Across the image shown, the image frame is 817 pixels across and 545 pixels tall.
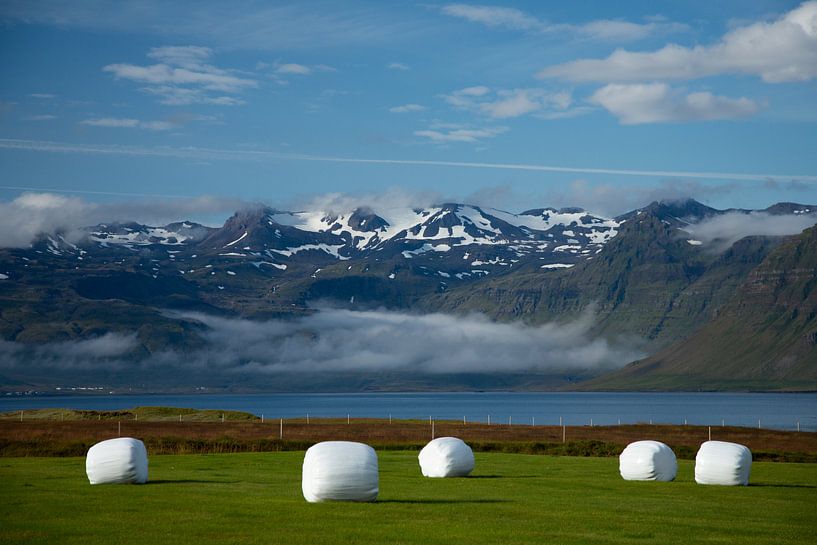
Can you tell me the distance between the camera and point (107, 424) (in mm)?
99312

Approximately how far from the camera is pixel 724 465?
43125 millimetres

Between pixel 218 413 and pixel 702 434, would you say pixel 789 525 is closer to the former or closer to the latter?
pixel 702 434

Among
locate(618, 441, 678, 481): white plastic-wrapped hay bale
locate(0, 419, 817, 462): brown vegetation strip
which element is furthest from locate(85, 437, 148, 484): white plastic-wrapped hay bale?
locate(0, 419, 817, 462): brown vegetation strip

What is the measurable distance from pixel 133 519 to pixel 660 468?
23.6 meters

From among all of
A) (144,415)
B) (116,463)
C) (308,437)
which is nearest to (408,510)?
(116,463)

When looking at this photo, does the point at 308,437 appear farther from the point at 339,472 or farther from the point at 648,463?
the point at 339,472

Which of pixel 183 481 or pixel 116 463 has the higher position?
pixel 116 463

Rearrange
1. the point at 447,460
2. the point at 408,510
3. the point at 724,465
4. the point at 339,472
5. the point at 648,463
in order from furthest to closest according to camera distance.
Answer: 1. the point at 447,460
2. the point at 648,463
3. the point at 724,465
4. the point at 339,472
5. the point at 408,510

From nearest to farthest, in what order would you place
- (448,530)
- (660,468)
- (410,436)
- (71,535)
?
(71,535), (448,530), (660,468), (410,436)

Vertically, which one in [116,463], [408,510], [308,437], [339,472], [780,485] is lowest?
[780,485]

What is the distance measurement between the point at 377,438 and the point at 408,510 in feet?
149

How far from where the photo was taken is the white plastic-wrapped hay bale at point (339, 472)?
3391cm

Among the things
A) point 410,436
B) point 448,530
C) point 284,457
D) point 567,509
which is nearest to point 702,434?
point 410,436

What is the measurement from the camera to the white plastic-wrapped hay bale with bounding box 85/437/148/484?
131 feet
